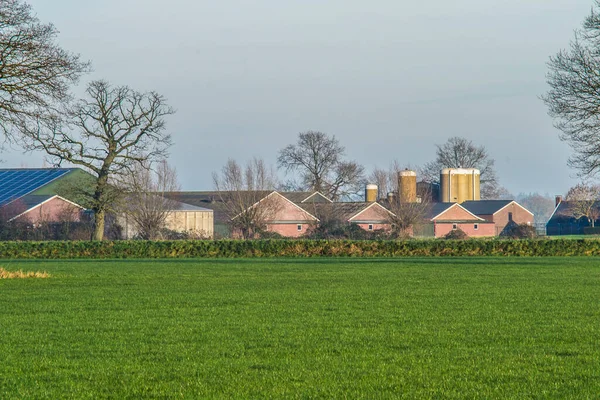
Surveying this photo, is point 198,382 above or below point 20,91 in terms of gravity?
below

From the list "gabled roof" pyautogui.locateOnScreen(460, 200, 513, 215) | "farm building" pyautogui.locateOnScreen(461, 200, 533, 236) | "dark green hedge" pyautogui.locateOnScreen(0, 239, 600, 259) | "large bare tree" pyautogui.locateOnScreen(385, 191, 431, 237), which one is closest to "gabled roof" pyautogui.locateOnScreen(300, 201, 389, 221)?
"large bare tree" pyautogui.locateOnScreen(385, 191, 431, 237)

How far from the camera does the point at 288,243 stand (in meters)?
57.9

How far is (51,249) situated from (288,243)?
14451 millimetres

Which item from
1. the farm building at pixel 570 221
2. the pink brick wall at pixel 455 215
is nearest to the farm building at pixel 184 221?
the pink brick wall at pixel 455 215

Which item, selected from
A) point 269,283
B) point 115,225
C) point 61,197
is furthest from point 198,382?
point 61,197

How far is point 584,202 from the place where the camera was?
Result: 124875mm

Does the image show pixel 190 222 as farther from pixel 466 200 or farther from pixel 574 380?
pixel 574 380

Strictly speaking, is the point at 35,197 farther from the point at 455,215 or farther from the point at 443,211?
the point at 455,215

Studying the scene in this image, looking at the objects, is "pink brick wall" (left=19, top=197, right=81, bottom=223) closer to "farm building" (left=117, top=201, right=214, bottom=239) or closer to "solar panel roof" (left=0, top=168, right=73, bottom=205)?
"solar panel roof" (left=0, top=168, right=73, bottom=205)

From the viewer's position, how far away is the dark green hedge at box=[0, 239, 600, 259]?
5716 centimetres

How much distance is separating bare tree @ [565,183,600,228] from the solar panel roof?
6844 centimetres

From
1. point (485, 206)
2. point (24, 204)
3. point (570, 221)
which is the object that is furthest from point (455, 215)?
point (24, 204)

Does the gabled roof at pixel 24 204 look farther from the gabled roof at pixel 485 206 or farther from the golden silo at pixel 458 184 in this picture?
the golden silo at pixel 458 184

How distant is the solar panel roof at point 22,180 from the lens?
79206mm
